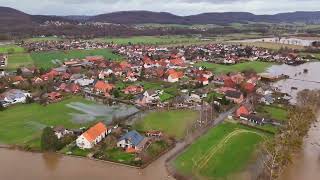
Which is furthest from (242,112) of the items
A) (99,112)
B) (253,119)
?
(99,112)

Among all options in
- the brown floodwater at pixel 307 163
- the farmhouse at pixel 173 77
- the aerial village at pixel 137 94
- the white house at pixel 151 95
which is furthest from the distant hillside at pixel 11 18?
the brown floodwater at pixel 307 163

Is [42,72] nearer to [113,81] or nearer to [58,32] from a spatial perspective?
[113,81]

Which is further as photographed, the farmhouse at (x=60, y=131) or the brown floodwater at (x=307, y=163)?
the farmhouse at (x=60, y=131)

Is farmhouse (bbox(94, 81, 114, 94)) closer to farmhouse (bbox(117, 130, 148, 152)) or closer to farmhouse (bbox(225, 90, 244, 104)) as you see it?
farmhouse (bbox(225, 90, 244, 104))

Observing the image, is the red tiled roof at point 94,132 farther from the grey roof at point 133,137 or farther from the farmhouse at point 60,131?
the farmhouse at point 60,131

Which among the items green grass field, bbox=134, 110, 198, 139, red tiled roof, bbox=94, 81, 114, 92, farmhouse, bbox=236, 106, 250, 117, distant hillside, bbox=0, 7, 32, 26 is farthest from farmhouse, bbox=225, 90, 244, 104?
distant hillside, bbox=0, 7, 32, 26

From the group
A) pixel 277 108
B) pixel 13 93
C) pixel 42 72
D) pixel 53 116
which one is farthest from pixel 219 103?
pixel 42 72

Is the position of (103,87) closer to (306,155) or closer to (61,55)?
(306,155)
